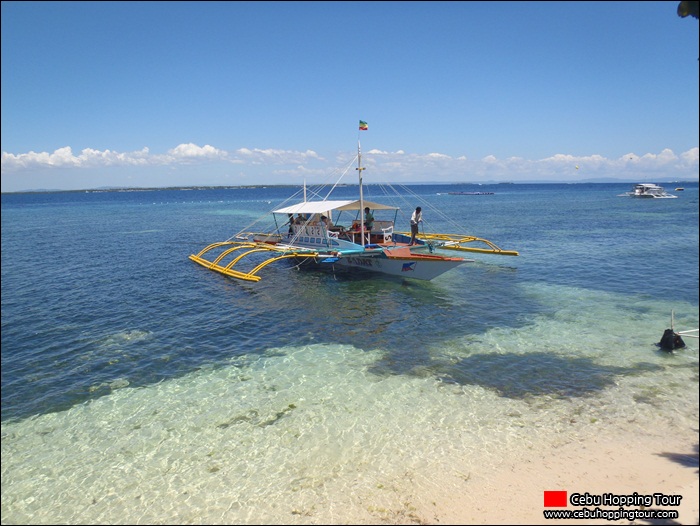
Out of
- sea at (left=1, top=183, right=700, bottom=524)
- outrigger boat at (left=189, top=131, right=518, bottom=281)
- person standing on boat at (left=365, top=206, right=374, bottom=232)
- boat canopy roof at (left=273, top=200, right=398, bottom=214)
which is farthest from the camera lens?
boat canopy roof at (left=273, top=200, right=398, bottom=214)

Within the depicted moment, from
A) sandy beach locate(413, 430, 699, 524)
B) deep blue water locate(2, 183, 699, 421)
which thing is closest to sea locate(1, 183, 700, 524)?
deep blue water locate(2, 183, 699, 421)

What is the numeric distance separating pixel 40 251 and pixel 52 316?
22.2 meters

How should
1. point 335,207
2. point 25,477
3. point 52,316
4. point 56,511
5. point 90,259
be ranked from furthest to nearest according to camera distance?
1. point 90,259
2. point 335,207
3. point 52,316
4. point 25,477
5. point 56,511

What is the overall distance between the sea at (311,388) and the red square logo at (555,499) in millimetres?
1259

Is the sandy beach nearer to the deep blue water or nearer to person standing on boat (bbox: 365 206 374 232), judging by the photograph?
the deep blue water

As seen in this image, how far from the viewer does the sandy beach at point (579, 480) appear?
7277 mm

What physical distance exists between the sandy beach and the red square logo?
0.10 m

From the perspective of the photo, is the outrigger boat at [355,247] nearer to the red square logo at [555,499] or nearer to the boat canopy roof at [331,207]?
the boat canopy roof at [331,207]

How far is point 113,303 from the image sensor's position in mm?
21266

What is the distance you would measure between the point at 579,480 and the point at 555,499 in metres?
0.86

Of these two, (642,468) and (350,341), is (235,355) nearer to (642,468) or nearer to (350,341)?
(350,341)

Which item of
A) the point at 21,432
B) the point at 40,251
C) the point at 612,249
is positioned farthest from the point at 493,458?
the point at 40,251

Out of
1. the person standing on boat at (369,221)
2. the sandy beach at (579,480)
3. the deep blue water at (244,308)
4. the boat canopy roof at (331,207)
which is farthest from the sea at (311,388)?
the boat canopy roof at (331,207)

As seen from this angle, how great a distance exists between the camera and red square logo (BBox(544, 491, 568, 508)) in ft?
24.6
